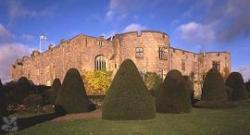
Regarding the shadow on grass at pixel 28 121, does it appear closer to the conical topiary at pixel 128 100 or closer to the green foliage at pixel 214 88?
the conical topiary at pixel 128 100

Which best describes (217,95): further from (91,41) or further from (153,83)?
(91,41)

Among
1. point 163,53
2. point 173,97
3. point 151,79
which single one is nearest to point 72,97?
point 173,97

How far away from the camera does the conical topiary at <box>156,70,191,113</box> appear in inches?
854

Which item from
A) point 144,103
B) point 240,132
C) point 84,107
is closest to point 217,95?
point 84,107

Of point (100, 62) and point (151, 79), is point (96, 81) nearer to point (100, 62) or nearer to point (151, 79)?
point (100, 62)

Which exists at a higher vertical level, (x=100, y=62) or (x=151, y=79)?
(x=100, y=62)

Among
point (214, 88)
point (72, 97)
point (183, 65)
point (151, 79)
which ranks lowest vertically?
point (72, 97)

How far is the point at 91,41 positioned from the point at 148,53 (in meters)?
7.92

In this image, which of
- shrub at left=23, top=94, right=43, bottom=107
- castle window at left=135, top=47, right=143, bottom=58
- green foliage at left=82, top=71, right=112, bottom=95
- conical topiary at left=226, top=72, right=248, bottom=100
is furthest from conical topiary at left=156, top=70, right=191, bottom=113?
castle window at left=135, top=47, right=143, bottom=58

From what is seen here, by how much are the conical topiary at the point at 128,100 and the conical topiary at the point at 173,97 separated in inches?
141

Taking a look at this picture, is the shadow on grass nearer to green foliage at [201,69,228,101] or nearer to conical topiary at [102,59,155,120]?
conical topiary at [102,59,155,120]

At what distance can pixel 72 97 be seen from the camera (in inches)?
937

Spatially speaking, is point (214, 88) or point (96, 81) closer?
point (214, 88)

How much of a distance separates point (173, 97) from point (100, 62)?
3128cm
